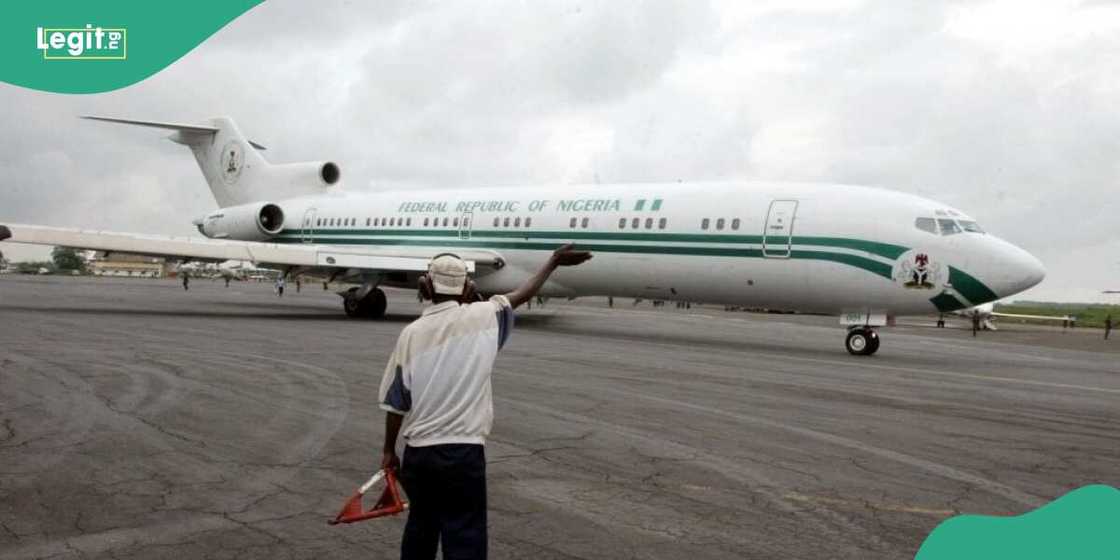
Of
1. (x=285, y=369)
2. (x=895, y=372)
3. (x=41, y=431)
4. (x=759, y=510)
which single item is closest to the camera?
(x=759, y=510)

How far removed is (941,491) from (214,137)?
1267 inches

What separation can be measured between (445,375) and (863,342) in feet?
53.7

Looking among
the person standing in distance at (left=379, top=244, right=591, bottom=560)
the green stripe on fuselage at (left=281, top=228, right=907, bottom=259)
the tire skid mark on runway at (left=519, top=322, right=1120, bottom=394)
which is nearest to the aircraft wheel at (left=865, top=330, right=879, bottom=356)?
the tire skid mark on runway at (left=519, top=322, right=1120, bottom=394)

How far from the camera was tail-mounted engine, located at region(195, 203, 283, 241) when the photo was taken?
31594mm

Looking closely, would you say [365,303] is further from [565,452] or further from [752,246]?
[565,452]

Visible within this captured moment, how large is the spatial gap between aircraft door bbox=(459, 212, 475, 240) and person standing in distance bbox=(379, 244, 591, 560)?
2185 cm

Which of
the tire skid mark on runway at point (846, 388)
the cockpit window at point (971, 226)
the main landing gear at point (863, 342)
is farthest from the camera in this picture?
the main landing gear at point (863, 342)

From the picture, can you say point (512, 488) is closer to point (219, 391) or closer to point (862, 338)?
point (219, 391)

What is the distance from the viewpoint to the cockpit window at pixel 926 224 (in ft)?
57.6

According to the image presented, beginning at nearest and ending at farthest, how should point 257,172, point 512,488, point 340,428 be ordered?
point 512,488 < point 340,428 < point 257,172

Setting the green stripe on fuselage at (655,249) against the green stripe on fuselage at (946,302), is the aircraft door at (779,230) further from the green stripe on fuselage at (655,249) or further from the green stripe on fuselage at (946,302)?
the green stripe on fuselage at (946,302)

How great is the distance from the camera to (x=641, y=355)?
1650 centimetres

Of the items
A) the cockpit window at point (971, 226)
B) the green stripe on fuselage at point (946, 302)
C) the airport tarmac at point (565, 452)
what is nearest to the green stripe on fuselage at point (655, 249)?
the green stripe on fuselage at point (946, 302)

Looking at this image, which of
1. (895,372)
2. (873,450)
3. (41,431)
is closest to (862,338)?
(895,372)
